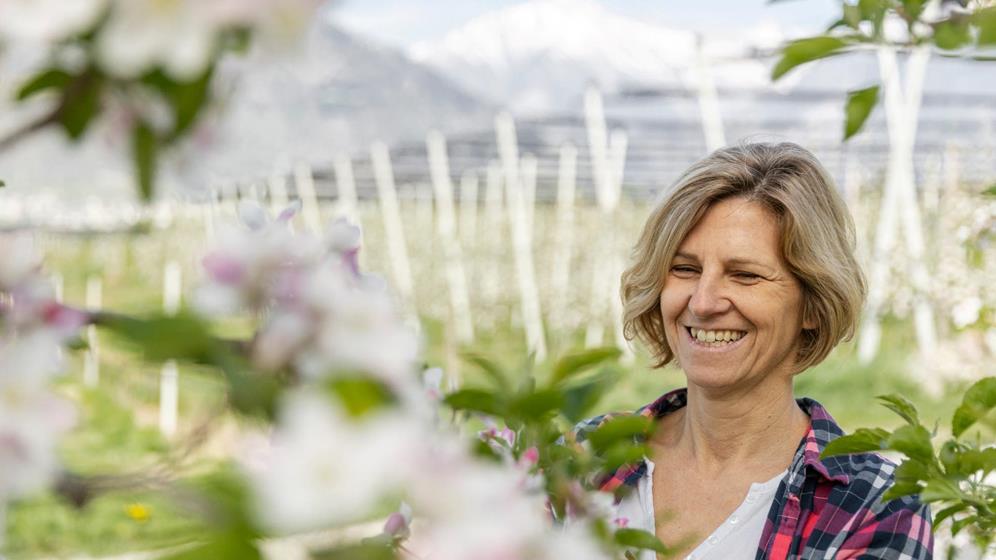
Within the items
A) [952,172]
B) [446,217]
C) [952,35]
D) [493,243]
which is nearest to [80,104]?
[952,35]

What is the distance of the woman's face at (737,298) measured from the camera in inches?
66.5

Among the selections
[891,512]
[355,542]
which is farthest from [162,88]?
[891,512]

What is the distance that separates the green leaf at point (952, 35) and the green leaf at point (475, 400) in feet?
1.55

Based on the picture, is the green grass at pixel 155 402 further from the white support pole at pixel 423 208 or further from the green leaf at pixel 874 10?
the white support pole at pixel 423 208

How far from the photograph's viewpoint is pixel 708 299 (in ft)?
5.51

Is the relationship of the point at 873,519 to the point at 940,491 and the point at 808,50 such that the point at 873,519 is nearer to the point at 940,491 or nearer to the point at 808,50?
the point at 940,491

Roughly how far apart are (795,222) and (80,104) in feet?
4.44

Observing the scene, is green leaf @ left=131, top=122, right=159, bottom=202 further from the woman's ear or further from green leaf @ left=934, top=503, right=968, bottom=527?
the woman's ear

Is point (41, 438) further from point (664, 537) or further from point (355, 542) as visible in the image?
point (664, 537)

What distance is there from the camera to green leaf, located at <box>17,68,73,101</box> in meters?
0.45

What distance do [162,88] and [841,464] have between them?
129cm

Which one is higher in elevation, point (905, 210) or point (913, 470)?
point (913, 470)

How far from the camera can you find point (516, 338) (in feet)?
40.5

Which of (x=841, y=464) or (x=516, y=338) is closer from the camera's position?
(x=841, y=464)
